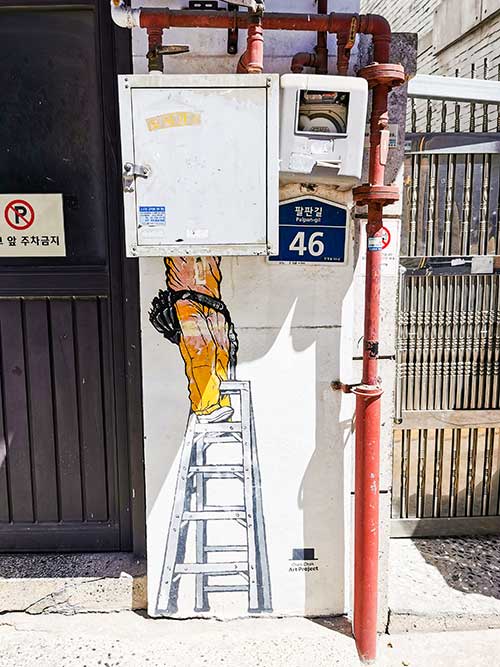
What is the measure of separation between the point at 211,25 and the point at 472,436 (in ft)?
8.74

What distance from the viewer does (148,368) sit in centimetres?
257

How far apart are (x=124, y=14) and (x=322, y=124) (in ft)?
2.85

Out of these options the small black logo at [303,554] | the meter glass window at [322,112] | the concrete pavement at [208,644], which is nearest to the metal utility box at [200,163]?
the meter glass window at [322,112]

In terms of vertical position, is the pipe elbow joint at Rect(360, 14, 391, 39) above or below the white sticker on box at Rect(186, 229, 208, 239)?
above

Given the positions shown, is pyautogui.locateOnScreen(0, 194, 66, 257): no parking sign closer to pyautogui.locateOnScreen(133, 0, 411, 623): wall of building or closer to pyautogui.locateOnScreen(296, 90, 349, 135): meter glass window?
pyautogui.locateOnScreen(133, 0, 411, 623): wall of building

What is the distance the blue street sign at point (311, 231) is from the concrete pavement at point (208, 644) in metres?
1.74

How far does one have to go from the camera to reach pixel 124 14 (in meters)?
2.14

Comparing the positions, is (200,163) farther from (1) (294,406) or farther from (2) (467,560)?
(2) (467,560)

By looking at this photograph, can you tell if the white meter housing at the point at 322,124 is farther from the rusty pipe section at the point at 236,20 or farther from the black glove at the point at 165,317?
the black glove at the point at 165,317

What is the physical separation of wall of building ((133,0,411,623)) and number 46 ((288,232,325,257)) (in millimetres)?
Result: 78

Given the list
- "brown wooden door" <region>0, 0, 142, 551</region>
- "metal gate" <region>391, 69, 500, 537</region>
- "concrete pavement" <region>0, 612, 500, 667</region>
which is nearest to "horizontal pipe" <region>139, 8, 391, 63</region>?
"brown wooden door" <region>0, 0, 142, 551</region>

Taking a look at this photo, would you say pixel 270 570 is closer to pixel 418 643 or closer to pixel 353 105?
pixel 418 643

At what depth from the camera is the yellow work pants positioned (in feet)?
8.38

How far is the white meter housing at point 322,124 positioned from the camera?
2.12 metres
